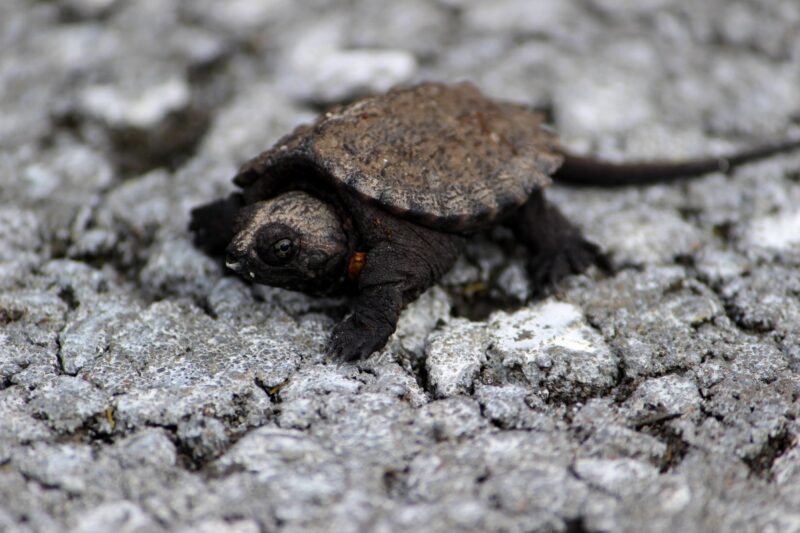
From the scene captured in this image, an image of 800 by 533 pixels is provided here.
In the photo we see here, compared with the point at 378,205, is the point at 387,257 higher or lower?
lower

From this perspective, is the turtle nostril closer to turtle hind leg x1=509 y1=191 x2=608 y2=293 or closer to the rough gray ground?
the rough gray ground

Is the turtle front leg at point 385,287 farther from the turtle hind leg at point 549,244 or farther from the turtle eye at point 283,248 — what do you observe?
the turtle hind leg at point 549,244

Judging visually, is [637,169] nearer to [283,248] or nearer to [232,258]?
[283,248]

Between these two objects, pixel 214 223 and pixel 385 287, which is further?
pixel 214 223

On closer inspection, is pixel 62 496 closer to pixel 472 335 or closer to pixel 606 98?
pixel 472 335

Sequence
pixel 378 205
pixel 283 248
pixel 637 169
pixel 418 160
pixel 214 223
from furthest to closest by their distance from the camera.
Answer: pixel 637 169
pixel 214 223
pixel 418 160
pixel 378 205
pixel 283 248

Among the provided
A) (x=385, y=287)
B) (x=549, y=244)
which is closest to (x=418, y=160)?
(x=385, y=287)

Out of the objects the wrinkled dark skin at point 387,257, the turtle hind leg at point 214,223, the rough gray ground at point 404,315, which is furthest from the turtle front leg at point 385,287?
Answer: the turtle hind leg at point 214,223
